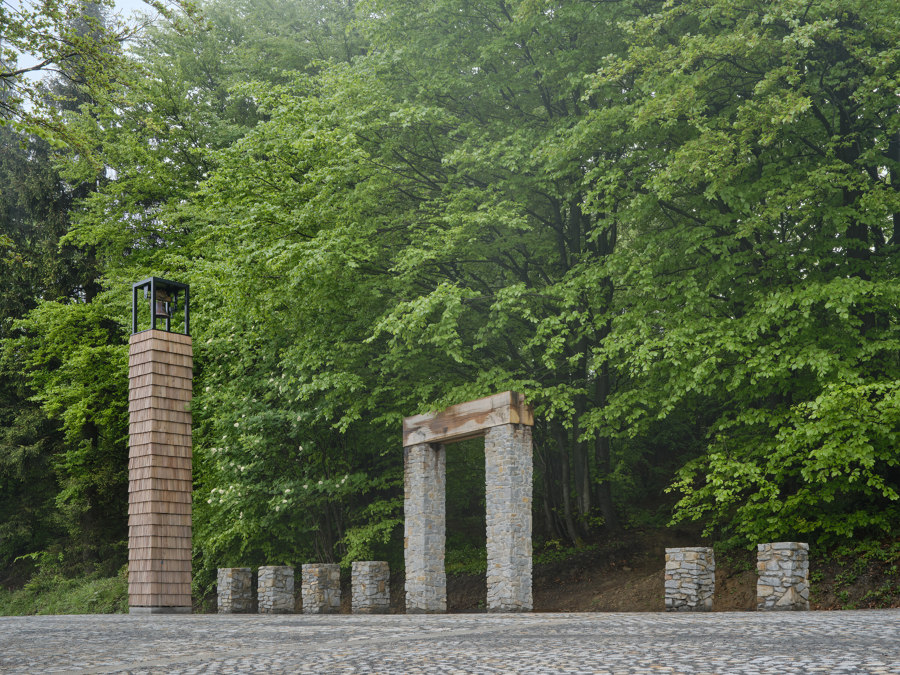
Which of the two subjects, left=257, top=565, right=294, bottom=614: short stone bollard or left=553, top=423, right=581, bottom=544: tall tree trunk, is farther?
left=553, top=423, right=581, bottom=544: tall tree trunk

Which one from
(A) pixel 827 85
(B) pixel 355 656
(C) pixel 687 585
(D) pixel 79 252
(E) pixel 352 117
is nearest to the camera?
(B) pixel 355 656

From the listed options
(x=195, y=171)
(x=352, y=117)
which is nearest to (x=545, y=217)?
(x=352, y=117)

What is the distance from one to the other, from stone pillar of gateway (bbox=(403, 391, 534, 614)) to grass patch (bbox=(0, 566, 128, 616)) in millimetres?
11675

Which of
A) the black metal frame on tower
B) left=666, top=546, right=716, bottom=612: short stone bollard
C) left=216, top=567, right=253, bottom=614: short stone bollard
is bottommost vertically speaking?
left=216, top=567, right=253, bottom=614: short stone bollard

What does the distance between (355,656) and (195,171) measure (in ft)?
69.0

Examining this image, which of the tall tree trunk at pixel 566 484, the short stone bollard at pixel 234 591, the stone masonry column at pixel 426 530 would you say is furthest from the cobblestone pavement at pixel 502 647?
the tall tree trunk at pixel 566 484

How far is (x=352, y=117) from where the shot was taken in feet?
51.8

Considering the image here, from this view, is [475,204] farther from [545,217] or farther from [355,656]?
[355,656]

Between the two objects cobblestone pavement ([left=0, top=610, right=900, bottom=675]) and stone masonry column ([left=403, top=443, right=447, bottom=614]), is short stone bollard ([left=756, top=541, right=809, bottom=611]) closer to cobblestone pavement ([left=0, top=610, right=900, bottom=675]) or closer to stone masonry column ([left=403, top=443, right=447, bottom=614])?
cobblestone pavement ([left=0, top=610, right=900, bottom=675])

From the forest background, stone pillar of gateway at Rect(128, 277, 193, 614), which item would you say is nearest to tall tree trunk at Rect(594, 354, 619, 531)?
the forest background

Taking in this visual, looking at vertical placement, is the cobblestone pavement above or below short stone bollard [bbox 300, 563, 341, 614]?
above

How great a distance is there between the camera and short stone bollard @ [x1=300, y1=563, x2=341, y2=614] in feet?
48.0

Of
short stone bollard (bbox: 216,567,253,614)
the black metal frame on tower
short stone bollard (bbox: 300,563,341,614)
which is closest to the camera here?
short stone bollard (bbox: 300,563,341,614)

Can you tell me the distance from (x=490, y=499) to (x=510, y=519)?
53 cm
